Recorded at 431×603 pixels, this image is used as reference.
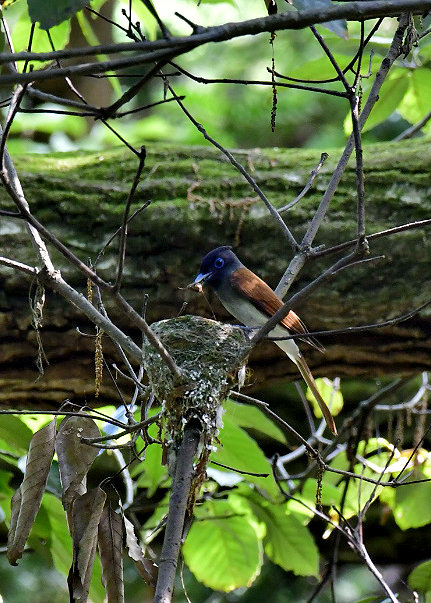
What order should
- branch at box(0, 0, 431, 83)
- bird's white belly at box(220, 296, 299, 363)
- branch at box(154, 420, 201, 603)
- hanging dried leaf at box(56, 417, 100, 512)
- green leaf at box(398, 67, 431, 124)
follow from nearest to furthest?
1. branch at box(0, 0, 431, 83)
2. branch at box(154, 420, 201, 603)
3. hanging dried leaf at box(56, 417, 100, 512)
4. green leaf at box(398, 67, 431, 124)
5. bird's white belly at box(220, 296, 299, 363)

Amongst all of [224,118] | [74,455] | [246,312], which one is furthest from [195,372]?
[224,118]

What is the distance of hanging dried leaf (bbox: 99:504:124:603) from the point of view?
1.87 meters

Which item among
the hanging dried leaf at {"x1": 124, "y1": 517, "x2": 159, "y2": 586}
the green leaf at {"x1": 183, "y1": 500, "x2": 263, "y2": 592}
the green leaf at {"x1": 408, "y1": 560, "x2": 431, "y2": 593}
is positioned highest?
the green leaf at {"x1": 183, "y1": 500, "x2": 263, "y2": 592}

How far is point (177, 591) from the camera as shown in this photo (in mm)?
5828

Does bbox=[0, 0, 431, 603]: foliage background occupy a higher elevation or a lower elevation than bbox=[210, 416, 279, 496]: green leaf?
higher

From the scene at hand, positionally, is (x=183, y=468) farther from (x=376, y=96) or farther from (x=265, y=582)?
(x=265, y=582)

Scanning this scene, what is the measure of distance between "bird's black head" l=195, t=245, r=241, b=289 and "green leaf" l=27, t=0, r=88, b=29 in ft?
6.30

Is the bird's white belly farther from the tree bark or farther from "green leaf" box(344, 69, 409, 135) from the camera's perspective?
"green leaf" box(344, 69, 409, 135)

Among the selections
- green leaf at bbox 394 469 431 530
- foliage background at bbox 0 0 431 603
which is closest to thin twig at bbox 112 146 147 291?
foliage background at bbox 0 0 431 603

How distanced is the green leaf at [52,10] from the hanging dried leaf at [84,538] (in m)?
1.08

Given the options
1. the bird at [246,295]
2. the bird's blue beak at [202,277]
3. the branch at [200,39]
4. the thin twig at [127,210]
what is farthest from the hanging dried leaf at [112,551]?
the bird's blue beak at [202,277]

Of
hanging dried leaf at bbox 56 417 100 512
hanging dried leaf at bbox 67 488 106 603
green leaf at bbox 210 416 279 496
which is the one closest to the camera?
hanging dried leaf at bbox 67 488 106 603

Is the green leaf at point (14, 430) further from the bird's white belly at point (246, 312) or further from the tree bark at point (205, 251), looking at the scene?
the bird's white belly at point (246, 312)

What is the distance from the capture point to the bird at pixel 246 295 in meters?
3.30
